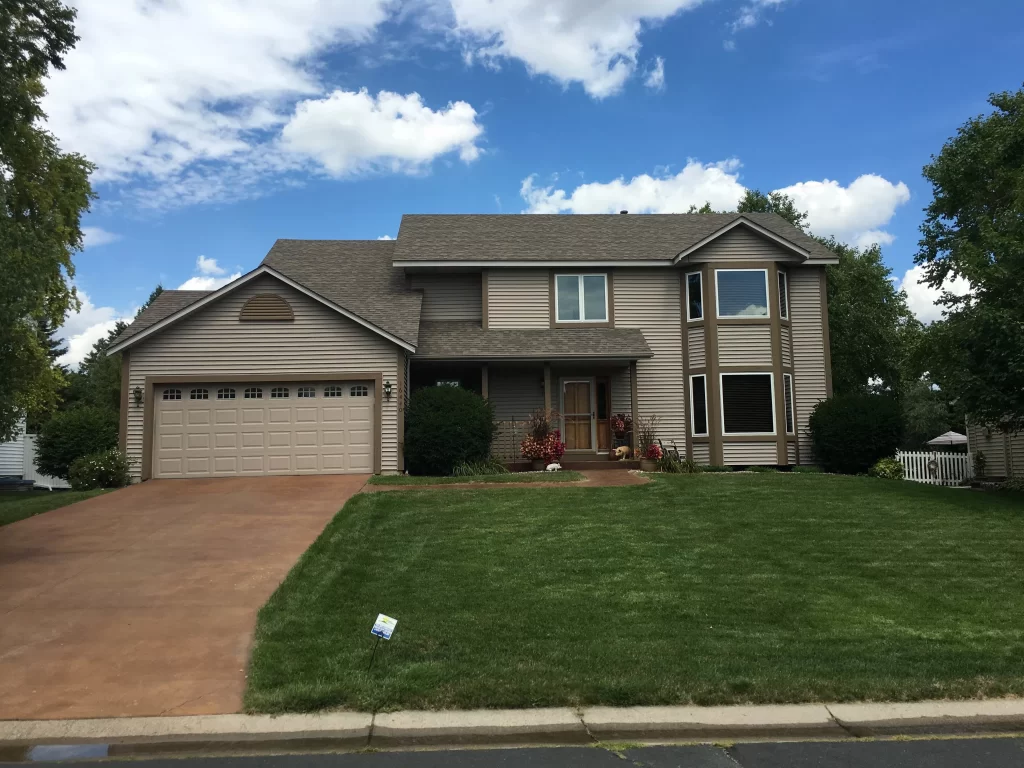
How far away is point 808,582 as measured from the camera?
326 inches

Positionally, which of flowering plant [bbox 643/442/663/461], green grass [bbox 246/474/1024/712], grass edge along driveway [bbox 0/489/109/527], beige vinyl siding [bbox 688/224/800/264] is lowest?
green grass [bbox 246/474/1024/712]

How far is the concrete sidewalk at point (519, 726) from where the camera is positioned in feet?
16.3

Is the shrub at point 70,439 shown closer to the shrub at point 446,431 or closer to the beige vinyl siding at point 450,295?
the shrub at point 446,431

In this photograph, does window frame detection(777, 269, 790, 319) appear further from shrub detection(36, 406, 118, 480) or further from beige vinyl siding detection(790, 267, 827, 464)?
shrub detection(36, 406, 118, 480)

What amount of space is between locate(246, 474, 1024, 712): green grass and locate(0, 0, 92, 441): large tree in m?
4.62

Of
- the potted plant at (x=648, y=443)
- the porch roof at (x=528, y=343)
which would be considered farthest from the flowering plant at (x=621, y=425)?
the porch roof at (x=528, y=343)

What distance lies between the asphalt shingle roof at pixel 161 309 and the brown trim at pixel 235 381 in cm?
118

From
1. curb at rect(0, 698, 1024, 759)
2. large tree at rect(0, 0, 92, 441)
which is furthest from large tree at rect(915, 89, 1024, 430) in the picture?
large tree at rect(0, 0, 92, 441)

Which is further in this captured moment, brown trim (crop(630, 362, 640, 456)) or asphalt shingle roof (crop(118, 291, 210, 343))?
brown trim (crop(630, 362, 640, 456))

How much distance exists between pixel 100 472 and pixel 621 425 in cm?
1198

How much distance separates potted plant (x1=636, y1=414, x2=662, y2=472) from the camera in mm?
18531

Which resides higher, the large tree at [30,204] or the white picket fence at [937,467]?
the large tree at [30,204]

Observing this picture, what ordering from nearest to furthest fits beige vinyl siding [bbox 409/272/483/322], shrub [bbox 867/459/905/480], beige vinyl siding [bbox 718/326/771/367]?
shrub [bbox 867/459/905/480], beige vinyl siding [bbox 718/326/771/367], beige vinyl siding [bbox 409/272/483/322]

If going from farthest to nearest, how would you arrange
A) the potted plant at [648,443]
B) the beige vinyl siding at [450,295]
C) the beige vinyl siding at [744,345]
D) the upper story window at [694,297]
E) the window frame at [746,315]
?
the beige vinyl siding at [450,295], the upper story window at [694,297], the window frame at [746,315], the beige vinyl siding at [744,345], the potted plant at [648,443]
